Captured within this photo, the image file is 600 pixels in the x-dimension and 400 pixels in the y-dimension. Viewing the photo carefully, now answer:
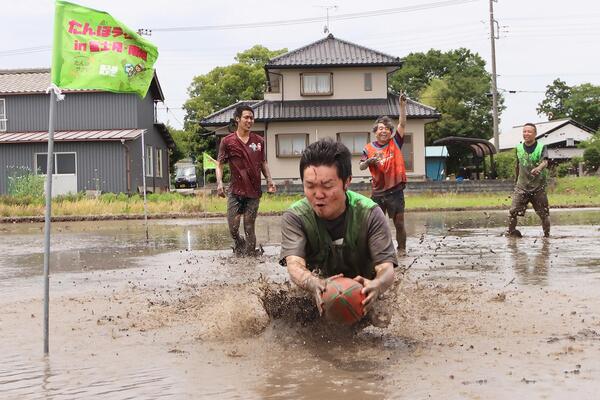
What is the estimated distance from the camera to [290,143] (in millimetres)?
38938

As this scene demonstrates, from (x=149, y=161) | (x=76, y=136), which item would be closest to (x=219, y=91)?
(x=149, y=161)

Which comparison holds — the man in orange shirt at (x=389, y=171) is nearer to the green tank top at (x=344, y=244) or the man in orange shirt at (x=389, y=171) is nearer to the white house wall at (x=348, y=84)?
the green tank top at (x=344, y=244)

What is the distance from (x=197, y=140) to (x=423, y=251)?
54.8 meters

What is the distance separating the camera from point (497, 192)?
33094 mm

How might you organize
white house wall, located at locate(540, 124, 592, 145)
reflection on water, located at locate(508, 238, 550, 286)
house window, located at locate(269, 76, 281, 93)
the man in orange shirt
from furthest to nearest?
white house wall, located at locate(540, 124, 592, 145)
house window, located at locate(269, 76, 281, 93)
the man in orange shirt
reflection on water, located at locate(508, 238, 550, 286)

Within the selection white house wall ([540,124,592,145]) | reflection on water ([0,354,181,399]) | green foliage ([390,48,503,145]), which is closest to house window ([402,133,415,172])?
green foliage ([390,48,503,145])

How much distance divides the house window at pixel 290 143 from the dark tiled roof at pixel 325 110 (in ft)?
3.62

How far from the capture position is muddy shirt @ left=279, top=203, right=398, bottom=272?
482cm

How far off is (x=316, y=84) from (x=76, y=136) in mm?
12659

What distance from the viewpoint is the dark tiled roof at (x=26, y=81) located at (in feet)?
131

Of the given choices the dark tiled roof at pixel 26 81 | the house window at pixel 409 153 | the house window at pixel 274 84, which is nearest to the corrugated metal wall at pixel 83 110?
the dark tiled roof at pixel 26 81

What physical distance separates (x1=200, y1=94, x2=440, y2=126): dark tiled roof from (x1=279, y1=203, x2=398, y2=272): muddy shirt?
33047 millimetres

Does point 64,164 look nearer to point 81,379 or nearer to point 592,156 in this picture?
point 592,156

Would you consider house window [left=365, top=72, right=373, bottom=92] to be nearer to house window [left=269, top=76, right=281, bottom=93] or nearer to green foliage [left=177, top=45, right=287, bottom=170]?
house window [left=269, top=76, right=281, bottom=93]
